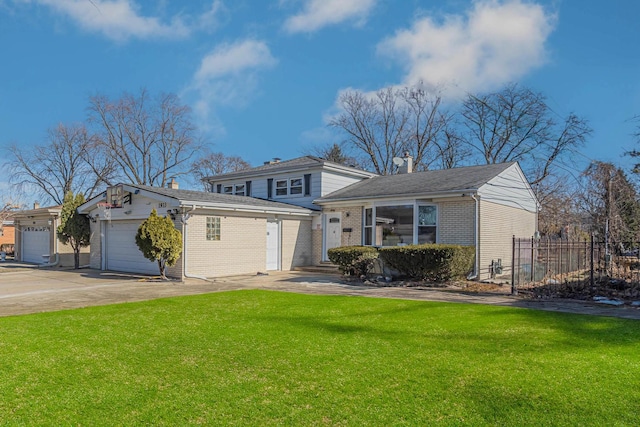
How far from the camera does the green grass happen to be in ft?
12.0

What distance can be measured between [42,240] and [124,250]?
8.82 m

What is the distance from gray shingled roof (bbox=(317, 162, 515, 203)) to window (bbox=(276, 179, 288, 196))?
8.49ft

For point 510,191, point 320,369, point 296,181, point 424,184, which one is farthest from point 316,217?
point 320,369

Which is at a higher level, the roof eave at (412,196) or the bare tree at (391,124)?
the bare tree at (391,124)

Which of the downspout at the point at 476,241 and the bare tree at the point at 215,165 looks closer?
the downspout at the point at 476,241

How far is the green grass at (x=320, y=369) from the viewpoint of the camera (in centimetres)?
365

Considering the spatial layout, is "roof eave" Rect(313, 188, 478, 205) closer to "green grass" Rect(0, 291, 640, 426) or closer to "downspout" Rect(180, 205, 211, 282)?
"downspout" Rect(180, 205, 211, 282)

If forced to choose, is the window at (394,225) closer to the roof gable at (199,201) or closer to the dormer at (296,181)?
the roof gable at (199,201)

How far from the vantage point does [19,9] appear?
6672mm

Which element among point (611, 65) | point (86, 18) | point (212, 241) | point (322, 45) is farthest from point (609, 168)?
point (86, 18)

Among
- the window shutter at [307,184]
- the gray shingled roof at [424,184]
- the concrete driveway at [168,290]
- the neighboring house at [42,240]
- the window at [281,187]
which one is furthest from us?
the neighboring house at [42,240]

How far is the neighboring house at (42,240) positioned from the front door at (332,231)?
12.6 m

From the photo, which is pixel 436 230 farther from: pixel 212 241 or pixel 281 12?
pixel 281 12

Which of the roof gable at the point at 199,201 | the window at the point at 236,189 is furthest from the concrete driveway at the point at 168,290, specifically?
the window at the point at 236,189
